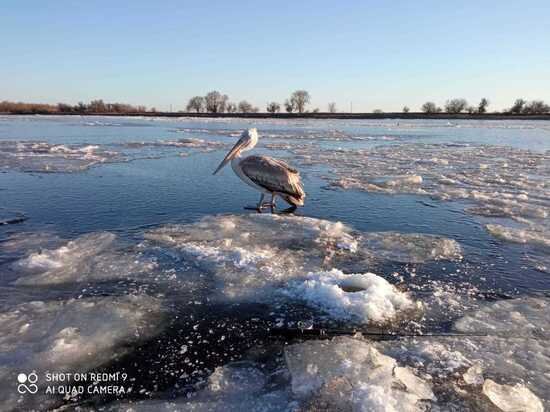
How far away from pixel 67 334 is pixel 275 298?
1.54 metres

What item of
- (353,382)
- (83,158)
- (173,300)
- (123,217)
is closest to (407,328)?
(353,382)

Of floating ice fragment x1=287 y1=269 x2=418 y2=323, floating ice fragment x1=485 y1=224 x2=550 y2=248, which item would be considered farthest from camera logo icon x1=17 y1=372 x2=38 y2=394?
floating ice fragment x1=485 y1=224 x2=550 y2=248

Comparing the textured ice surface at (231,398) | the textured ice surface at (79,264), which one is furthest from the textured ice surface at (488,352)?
the textured ice surface at (79,264)

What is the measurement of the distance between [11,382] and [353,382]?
1.92 m

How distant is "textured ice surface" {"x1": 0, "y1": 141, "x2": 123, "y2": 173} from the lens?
32.8ft

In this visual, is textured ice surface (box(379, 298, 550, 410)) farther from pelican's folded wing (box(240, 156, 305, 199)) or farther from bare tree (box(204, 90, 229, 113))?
bare tree (box(204, 90, 229, 113))

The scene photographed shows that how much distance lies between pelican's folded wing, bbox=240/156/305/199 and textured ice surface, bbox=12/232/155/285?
2564mm

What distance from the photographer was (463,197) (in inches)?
301

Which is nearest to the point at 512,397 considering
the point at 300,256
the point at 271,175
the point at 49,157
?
the point at 300,256

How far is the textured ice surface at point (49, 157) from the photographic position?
1000 cm

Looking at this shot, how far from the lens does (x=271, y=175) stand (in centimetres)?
654

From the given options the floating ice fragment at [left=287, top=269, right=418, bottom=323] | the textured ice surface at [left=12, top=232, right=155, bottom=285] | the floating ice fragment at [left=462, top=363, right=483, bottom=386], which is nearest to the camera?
the floating ice fragment at [left=462, top=363, right=483, bottom=386]

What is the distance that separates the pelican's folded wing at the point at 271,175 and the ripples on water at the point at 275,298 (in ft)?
1.59

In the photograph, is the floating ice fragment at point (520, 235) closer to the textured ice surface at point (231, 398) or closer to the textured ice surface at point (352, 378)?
the textured ice surface at point (352, 378)
